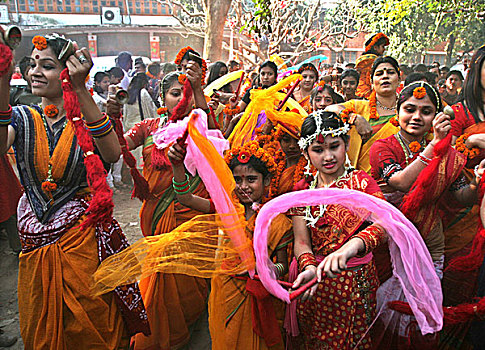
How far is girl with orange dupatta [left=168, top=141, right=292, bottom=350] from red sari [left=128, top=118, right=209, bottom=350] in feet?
2.33

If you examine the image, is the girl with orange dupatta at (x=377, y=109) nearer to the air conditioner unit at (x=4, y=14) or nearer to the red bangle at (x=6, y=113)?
the red bangle at (x=6, y=113)

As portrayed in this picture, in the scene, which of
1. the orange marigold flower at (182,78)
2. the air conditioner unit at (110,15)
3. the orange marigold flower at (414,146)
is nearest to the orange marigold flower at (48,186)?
the orange marigold flower at (182,78)

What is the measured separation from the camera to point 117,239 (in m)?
2.42

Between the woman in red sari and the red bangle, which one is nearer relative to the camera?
the red bangle

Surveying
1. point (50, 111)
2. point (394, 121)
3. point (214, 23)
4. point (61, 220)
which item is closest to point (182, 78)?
point (50, 111)

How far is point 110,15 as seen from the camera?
83.6 feet

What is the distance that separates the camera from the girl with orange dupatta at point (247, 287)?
2.28m

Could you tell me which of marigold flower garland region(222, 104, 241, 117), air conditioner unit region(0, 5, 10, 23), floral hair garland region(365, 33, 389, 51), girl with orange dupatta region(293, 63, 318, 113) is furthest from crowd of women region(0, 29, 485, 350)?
air conditioner unit region(0, 5, 10, 23)

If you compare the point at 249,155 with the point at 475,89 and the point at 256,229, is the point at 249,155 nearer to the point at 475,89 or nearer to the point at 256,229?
Answer: the point at 256,229

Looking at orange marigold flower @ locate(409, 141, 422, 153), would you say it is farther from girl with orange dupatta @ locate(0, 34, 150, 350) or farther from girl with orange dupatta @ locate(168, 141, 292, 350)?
girl with orange dupatta @ locate(0, 34, 150, 350)

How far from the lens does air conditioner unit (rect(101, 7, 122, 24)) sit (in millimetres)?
25250

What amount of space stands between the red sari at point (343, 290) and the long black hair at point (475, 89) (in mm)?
1241

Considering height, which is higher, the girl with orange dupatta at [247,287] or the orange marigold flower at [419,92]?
the orange marigold flower at [419,92]

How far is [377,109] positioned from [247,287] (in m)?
2.11
